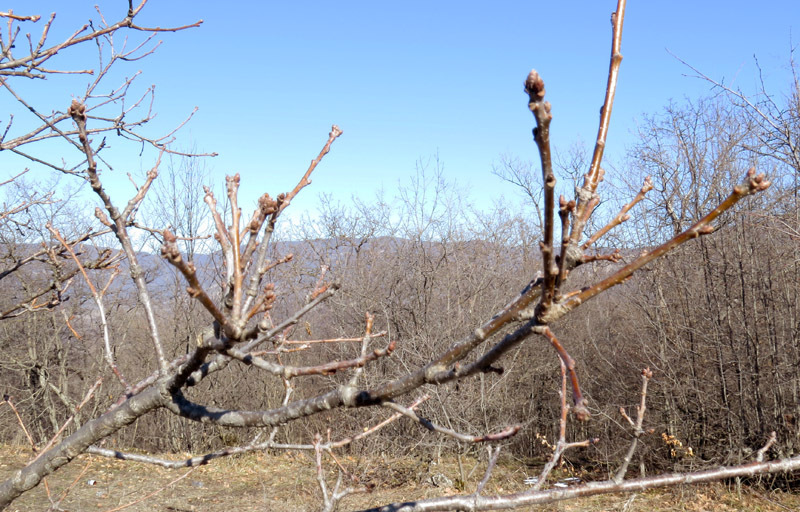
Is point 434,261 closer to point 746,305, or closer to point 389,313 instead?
point 389,313

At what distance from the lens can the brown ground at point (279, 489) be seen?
8.72 m

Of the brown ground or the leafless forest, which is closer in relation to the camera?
the leafless forest

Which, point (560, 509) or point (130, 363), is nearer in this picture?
point (560, 509)

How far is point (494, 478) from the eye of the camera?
1079 cm

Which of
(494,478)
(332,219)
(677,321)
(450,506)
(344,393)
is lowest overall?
(494,478)

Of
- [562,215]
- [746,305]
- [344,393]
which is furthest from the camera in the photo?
[746,305]

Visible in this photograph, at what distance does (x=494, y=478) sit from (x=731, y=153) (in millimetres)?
7205

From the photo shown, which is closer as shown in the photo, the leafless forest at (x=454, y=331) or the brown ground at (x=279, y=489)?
the leafless forest at (x=454, y=331)

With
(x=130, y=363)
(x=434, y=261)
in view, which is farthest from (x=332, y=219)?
(x=130, y=363)

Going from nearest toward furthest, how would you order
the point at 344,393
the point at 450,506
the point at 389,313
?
the point at 344,393 < the point at 450,506 < the point at 389,313

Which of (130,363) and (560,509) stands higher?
(130,363)

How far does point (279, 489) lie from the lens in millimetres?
10117

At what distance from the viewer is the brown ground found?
8.72 meters

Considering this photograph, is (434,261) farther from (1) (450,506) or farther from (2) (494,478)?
(1) (450,506)
